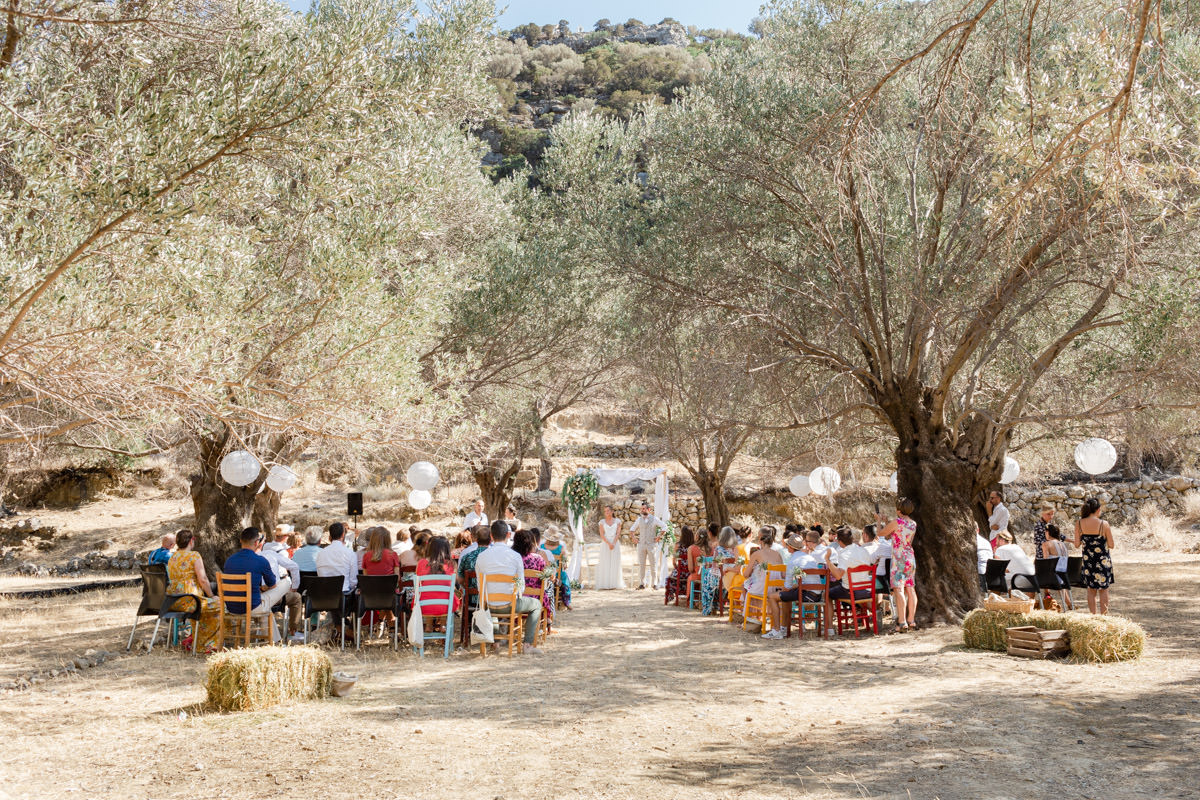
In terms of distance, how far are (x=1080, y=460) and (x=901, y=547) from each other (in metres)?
3.55

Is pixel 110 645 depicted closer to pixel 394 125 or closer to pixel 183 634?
pixel 183 634

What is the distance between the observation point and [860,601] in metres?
9.08

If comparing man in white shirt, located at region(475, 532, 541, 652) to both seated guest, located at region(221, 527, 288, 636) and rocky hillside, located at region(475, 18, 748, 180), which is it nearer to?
seated guest, located at region(221, 527, 288, 636)

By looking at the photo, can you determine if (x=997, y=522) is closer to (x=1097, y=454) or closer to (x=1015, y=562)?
(x=1015, y=562)

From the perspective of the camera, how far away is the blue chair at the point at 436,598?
7.95 meters

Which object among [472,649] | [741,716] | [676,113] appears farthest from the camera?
[676,113]

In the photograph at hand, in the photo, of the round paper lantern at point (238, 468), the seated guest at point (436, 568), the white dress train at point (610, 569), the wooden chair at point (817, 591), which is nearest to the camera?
the seated guest at point (436, 568)

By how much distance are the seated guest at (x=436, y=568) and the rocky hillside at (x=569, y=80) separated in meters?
43.3

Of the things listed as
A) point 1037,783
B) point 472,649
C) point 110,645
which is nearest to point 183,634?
point 110,645

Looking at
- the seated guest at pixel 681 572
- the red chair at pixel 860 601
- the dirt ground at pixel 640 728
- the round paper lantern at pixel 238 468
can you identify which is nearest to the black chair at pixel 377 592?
the dirt ground at pixel 640 728

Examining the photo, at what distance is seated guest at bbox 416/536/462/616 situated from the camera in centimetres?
802

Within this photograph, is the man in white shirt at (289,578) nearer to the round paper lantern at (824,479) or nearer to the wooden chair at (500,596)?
the wooden chair at (500,596)

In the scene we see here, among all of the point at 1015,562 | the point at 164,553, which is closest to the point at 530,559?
the point at 164,553

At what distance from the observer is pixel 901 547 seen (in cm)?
898
